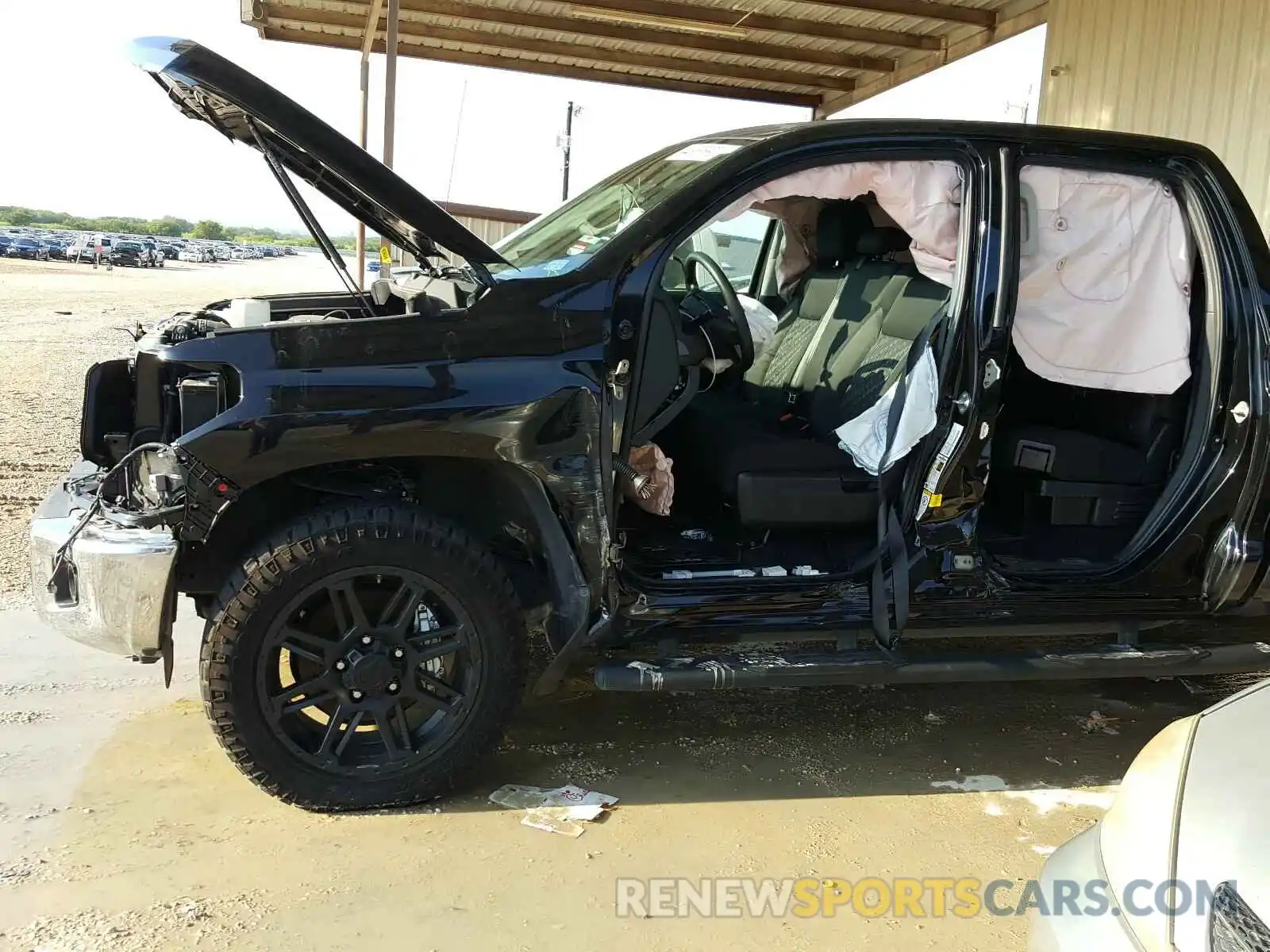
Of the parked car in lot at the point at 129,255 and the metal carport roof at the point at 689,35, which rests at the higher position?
the metal carport roof at the point at 689,35

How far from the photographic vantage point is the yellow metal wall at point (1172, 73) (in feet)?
22.1

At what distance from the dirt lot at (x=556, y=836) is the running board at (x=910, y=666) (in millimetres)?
391

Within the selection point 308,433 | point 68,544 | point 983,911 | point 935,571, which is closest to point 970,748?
point 935,571

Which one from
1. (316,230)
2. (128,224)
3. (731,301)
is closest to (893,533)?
(731,301)

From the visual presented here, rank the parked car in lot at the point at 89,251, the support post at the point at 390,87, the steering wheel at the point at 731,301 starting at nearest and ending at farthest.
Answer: the steering wheel at the point at 731,301, the support post at the point at 390,87, the parked car in lot at the point at 89,251

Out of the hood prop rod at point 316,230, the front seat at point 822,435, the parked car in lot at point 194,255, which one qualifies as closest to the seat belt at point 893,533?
the front seat at point 822,435

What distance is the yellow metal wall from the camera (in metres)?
6.72

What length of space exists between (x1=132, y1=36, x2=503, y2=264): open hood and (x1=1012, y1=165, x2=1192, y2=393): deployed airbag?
178cm

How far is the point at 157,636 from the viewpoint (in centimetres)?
282

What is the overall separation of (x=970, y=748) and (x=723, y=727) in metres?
0.88

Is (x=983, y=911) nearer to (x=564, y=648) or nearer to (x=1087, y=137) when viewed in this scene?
(x=564, y=648)

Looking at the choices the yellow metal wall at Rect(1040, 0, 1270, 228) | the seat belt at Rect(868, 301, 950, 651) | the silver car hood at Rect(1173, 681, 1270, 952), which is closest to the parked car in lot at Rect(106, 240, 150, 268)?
the yellow metal wall at Rect(1040, 0, 1270, 228)

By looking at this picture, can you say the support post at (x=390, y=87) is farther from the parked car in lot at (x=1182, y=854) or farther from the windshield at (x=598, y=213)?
the parked car in lot at (x=1182, y=854)

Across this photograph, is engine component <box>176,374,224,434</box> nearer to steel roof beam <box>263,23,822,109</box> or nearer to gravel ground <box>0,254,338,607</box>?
gravel ground <box>0,254,338,607</box>
